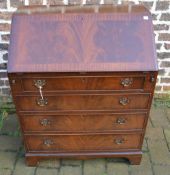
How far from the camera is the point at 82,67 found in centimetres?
204

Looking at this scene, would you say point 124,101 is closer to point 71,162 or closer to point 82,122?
point 82,122

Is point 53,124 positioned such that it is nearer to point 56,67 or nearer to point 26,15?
point 56,67

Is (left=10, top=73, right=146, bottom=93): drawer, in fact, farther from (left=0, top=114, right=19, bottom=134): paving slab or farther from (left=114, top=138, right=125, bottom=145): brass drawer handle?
(left=0, top=114, right=19, bottom=134): paving slab

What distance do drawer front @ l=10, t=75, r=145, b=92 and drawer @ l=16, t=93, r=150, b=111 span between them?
0.23 feet

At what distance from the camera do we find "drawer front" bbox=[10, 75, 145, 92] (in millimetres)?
2117

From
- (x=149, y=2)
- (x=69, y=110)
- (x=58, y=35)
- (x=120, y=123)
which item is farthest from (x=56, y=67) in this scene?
(x=149, y=2)

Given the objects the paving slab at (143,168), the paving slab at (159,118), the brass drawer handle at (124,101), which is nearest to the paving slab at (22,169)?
the paving slab at (143,168)

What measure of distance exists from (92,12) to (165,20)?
1.18m

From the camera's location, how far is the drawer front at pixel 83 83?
2.12m

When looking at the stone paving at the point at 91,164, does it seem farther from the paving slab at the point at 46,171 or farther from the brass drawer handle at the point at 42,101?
the brass drawer handle at the point at 42,101

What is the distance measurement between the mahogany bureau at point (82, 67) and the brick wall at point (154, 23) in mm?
Result: 651

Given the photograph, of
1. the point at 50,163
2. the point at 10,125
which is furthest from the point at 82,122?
the point at 10,125

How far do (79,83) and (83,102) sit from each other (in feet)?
0.62

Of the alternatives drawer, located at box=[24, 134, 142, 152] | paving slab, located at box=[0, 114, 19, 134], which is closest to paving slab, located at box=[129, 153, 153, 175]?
drawer, located at box=[24, 134, 142, 152]
